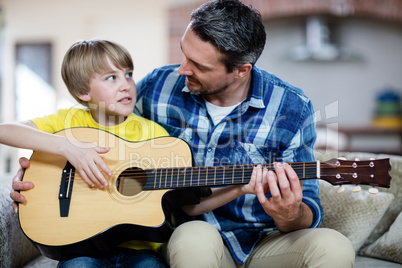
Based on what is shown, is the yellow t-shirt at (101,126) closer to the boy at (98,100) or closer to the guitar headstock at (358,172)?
the boy at (98,100)

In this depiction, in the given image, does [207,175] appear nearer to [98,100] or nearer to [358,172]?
[358,172]

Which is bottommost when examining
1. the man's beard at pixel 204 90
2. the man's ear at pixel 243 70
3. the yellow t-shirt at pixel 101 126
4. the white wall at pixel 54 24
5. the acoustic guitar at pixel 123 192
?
the acoustic guitar at pixel 123 192

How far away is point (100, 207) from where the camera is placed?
1212mm

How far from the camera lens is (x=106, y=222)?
46.6 inches

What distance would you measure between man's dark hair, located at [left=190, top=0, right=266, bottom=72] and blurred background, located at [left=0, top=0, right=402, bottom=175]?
2784 millimetres

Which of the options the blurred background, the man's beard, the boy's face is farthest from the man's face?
the blurred background

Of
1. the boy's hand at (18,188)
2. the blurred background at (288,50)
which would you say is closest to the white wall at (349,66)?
the blurred background at (288,50)

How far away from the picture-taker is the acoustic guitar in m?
1.15

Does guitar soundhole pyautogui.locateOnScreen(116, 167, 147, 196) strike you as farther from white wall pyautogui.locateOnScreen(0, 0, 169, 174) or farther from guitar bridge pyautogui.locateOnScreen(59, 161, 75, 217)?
white wall pyautogui.locateOnScreen(0, 0, 169, 174)

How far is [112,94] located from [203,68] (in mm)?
312

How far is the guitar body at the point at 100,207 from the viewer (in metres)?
1.18

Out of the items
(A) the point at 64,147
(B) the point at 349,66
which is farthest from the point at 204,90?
(B) the point at 349,66

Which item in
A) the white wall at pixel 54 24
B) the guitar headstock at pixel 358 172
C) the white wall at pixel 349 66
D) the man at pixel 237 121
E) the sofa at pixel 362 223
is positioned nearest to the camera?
the guitar headstock at pixel 358 172

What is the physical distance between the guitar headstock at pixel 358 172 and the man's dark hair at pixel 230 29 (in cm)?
47
